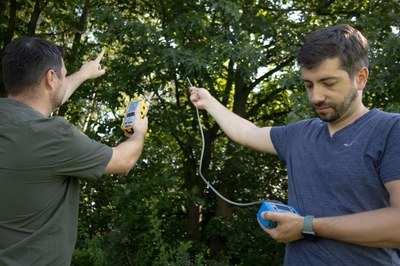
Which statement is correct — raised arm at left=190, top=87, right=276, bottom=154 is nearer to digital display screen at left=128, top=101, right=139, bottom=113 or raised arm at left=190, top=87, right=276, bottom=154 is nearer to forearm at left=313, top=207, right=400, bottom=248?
digital display screen at left=128, top=101, right=139, bottom=113

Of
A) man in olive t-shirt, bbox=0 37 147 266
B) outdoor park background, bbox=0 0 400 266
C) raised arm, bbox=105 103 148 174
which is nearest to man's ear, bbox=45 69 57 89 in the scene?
man in olive t-shirt, bbox=0 37 147 266

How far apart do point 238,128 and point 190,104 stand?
4397 millimetres

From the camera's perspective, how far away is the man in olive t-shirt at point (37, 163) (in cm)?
234

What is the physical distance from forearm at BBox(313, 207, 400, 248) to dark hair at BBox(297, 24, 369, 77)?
615mm

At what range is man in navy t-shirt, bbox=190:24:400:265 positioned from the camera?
1.90m

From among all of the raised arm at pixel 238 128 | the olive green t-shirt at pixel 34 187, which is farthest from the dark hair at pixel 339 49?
the olive green t-shirt at pixel 34 187

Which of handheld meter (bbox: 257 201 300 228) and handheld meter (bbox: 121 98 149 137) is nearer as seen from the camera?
handheld meter (bbox: 257 201 300 228)

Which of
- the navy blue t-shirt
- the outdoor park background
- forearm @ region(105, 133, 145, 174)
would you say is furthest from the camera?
the outdoor park background

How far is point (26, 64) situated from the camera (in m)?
Answer: 2.52

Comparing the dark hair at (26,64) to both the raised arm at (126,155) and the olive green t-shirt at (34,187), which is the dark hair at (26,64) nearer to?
the olive green t-shirt at (34,187)

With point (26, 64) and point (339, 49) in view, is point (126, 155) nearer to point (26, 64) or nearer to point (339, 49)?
point (26, 64)

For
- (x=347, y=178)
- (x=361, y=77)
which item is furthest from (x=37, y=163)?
(x=361, y=77)

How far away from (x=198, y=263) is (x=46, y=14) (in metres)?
5.93

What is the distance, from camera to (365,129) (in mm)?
2037
